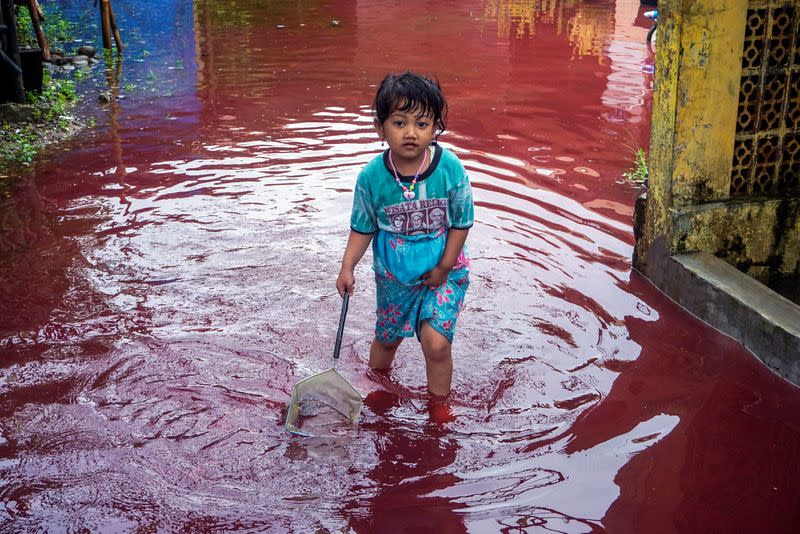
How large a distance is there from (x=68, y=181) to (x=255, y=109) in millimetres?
2714

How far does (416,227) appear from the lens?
331cm

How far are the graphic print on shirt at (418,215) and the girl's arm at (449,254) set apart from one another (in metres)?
0.08

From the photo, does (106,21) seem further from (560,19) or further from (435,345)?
(435,345)

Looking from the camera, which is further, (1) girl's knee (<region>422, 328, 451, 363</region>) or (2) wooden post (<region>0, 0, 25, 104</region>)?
(2) wooden post (<region>0, 0, 25, 104</region>)

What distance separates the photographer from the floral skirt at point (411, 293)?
3.34 m

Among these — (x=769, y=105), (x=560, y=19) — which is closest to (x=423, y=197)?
(x=769, y=105)

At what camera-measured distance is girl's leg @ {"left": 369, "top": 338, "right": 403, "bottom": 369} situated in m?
3.72

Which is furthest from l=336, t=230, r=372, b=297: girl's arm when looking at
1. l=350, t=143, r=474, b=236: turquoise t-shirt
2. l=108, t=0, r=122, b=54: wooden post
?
l=108, t=0, r=122, b=54: wooden post

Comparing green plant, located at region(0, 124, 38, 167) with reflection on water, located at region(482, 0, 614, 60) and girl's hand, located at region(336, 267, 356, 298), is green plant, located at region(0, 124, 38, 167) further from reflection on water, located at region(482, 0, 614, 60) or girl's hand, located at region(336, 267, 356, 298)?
reflection on water, located at region(482, 0, 614, 60)

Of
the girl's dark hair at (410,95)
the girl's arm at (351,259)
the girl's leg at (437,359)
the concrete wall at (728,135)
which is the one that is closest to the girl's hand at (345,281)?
the girl's arm at (351,259)

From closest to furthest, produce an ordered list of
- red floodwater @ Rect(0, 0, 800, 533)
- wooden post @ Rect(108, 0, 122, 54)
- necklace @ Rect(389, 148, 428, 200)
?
red floodwater @ Rect(0, 0, 800, 533), necklace @ Rect(389, 148, 428, 200), wooden post @ Rect(108, 0, 122, 54)

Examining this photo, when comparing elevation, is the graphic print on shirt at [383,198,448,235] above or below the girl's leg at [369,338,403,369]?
above

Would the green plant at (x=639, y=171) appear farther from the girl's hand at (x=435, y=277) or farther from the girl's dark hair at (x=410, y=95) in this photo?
the girl's dark hair at (x=410, y=95)

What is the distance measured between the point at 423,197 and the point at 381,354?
2.86 ft
